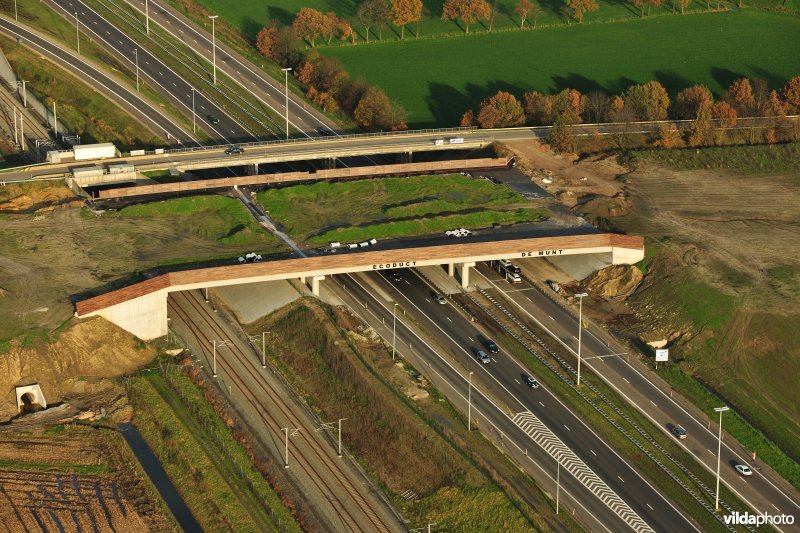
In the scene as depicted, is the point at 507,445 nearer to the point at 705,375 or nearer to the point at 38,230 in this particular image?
the point at 705,375

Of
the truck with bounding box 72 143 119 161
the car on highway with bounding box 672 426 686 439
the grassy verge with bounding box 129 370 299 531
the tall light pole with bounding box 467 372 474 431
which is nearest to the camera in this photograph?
the grassy verge with bounding box 129 370 299 531

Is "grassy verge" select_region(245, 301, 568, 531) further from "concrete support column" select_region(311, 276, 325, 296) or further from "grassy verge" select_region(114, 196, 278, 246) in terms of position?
"grassy verge" select_region(114, 196, 278, 246)

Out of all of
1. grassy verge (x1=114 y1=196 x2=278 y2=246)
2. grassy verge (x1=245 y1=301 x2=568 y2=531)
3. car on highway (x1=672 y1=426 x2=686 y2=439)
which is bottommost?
grassy verge (x1=245 y1=301 x2=568 y2=531)

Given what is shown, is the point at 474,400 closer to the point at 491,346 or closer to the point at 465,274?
the point at 491,346

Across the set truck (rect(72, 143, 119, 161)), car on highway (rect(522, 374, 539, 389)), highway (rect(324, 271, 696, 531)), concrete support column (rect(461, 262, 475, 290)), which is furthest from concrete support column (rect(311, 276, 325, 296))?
truck (rect(72, 143, 119, 161))

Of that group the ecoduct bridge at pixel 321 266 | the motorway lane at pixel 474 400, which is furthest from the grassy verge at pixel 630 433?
the ecoduct bridge at pixel 321 266

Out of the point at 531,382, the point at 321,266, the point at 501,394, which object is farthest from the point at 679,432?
the point at 321,266

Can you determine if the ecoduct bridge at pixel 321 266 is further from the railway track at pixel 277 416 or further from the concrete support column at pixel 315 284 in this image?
the railway track at pixel 277 416
